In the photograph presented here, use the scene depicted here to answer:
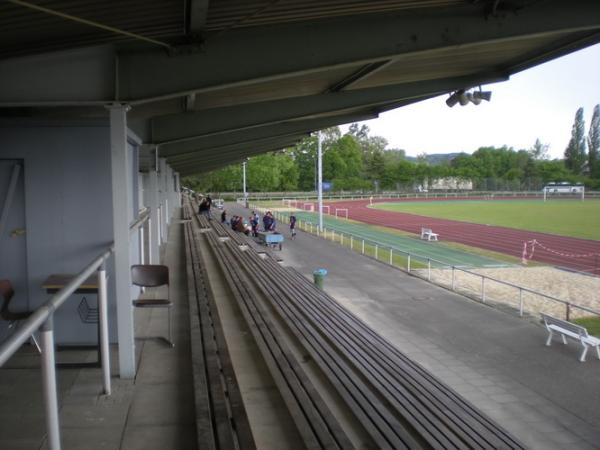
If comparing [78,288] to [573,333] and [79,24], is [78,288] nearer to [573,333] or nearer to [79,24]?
[79,24]

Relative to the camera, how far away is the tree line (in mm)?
80562

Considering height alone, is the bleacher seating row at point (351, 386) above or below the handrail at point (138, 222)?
below

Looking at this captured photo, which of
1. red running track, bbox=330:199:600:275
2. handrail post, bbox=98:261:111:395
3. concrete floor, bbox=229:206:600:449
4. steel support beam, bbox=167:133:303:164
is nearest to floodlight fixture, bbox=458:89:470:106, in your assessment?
concrete floor, bbox=229:206:600:449

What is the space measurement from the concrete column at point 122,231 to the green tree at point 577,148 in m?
132

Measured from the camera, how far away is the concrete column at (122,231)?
14.1 feet

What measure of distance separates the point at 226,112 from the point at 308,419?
18.9 ft

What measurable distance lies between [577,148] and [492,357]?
423ft

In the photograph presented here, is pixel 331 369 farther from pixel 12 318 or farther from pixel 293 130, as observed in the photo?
pixel 293 130

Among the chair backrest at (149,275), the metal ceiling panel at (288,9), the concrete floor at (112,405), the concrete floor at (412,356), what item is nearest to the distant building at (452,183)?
the concrete floor at (412,356)

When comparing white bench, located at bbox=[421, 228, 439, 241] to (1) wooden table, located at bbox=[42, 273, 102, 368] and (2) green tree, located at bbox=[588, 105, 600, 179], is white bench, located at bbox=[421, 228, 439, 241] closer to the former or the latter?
(1) wooden table, located at bbox=[42, 273, 102, 368]

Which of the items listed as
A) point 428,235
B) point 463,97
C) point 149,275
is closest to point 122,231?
point 149,275

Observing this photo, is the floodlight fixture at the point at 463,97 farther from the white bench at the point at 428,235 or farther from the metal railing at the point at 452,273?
the white bench at the point at 428,235

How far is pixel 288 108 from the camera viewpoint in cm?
847

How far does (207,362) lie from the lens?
481 cm
